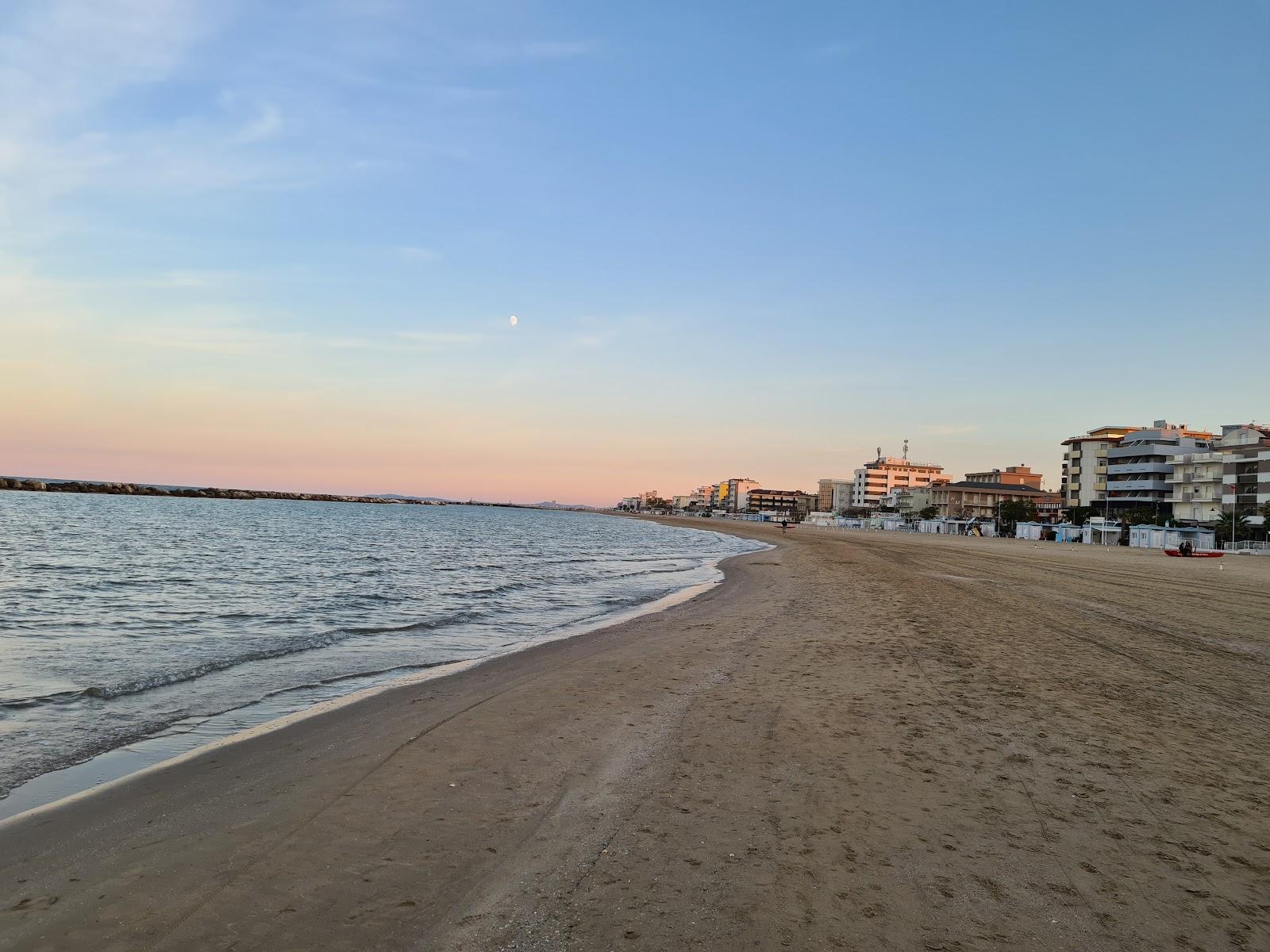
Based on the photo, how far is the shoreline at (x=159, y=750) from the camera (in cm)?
625

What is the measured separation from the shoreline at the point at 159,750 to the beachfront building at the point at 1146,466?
357 feet

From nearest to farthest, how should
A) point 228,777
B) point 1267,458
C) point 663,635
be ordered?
point 228,777
point 663,635
point 1267,458

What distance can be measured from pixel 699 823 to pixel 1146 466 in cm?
11452

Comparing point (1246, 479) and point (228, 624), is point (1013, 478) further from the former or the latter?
point (228, 624)

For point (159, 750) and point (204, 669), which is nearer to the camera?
point (159, 750)

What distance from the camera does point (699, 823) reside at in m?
5.24

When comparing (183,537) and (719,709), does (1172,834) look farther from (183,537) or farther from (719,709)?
(183,537)

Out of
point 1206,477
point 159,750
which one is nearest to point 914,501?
point 1206,477

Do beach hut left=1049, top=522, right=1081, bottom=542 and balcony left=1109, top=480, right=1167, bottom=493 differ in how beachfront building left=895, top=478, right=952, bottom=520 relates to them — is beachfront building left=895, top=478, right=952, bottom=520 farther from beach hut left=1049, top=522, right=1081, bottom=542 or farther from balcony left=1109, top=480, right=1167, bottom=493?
beach hut left=1049, top=522, right=1081, bottom=542

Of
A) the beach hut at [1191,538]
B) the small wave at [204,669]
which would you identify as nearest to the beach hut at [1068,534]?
the beach hut at [1191,538]

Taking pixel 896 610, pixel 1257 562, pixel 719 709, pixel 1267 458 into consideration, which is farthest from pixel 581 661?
pixel 1267 458

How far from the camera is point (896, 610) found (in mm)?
18250

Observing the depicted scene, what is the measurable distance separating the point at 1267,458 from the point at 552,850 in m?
102

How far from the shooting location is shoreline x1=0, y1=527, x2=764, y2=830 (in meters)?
6.25
